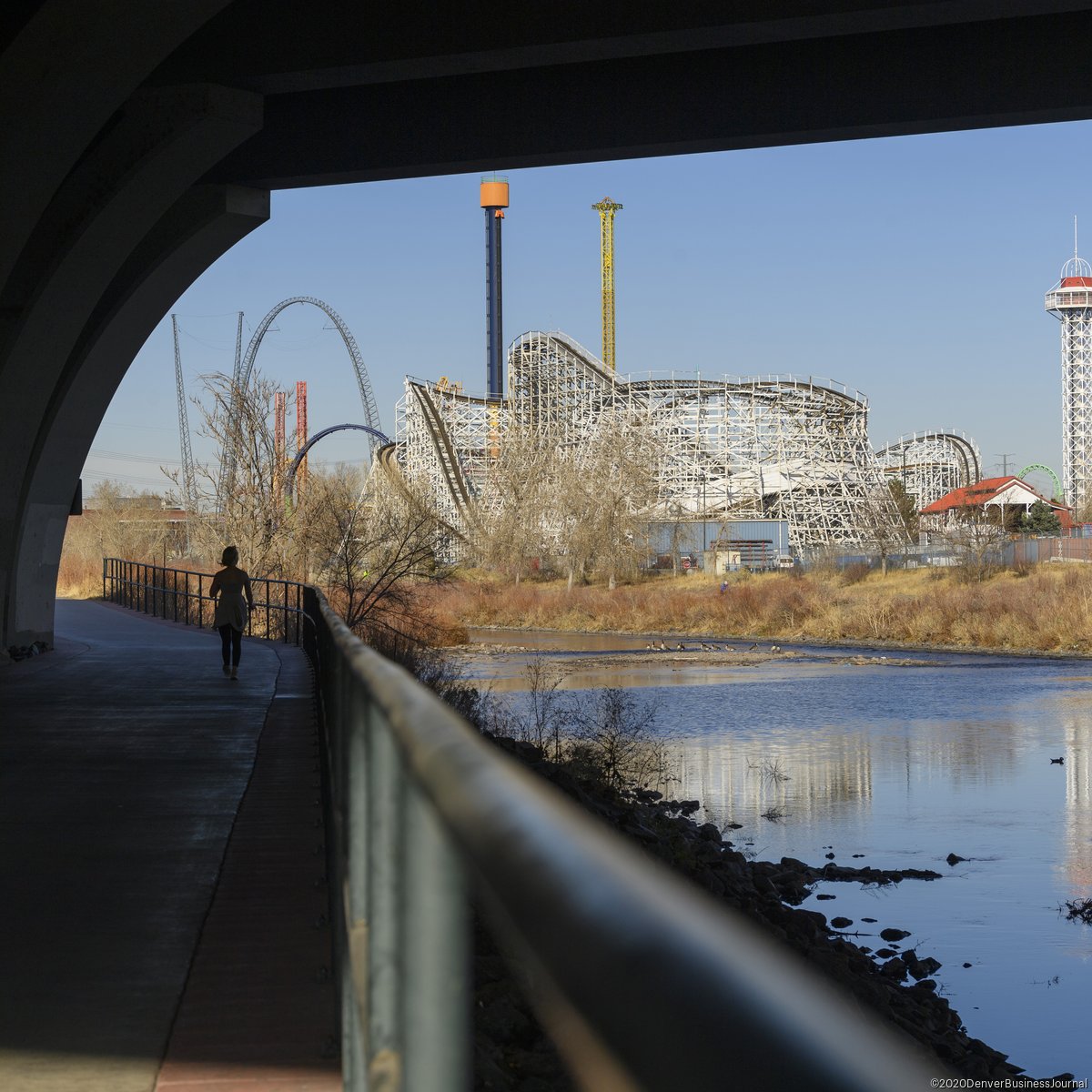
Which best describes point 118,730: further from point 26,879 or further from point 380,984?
point 380,984

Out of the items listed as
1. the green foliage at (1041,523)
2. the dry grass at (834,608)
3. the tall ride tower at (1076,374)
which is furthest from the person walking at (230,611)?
the tall ride tower at (1076,374)

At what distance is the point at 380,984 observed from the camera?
2.06 meters

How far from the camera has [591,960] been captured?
0.70m

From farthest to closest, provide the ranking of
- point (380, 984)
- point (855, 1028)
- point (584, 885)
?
point (380, 984) → point (584, 885) → point (855, 1028)

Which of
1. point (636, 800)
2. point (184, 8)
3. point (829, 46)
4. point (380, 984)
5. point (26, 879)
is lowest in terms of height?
point (636, 800)

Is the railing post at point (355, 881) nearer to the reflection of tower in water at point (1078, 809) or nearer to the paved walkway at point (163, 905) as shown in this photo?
the paved walkway at point (163, 905)

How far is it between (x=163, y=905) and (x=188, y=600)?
24.2m

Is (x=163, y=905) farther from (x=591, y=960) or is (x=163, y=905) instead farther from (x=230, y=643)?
(x=230, y=643)

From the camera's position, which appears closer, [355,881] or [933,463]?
[355,881]

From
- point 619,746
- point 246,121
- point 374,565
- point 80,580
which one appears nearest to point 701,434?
point 80,580

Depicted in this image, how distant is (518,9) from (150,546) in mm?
61549

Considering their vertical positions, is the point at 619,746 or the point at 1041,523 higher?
the point at 1041,523

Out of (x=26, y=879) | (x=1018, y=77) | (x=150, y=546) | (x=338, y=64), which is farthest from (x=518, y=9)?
(x=150, y=546)

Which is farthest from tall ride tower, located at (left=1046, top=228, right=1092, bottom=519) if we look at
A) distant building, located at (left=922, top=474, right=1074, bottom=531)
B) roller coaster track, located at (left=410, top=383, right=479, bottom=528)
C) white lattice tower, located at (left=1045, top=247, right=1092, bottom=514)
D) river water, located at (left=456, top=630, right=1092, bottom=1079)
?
river water, located at (left=456, top=630, right=1092, bottom=1079)
